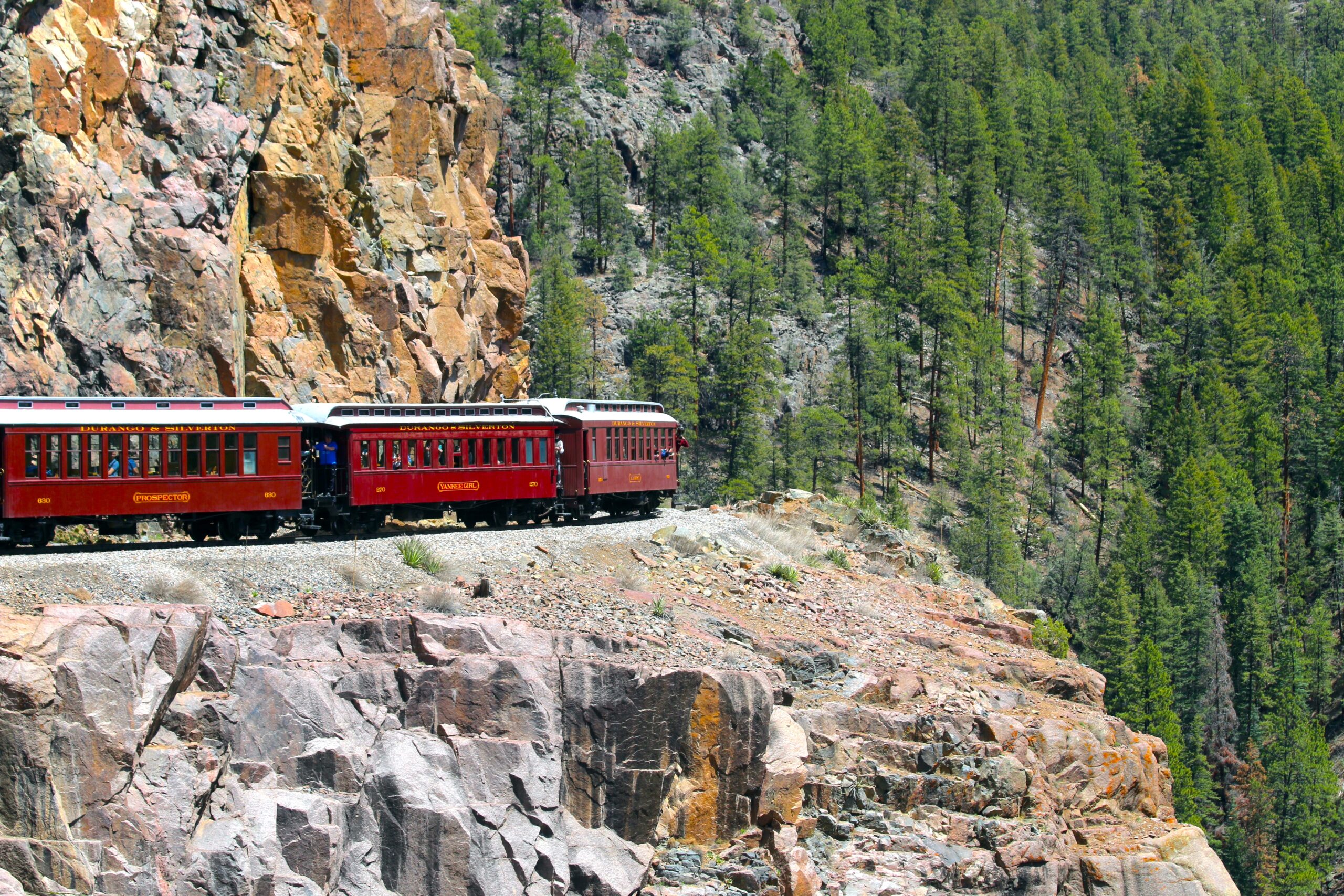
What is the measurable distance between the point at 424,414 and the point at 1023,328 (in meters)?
58.4

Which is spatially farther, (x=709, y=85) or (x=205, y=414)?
(x=709, y=85)

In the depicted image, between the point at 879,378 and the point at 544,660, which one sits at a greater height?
the point at 879,378

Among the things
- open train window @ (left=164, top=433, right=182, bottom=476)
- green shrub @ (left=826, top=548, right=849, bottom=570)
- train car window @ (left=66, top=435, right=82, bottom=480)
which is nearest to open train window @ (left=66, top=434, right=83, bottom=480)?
train car window @ (left=66, top=435, right=82, bottom=480)

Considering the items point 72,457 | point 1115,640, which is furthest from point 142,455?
point 1115,640

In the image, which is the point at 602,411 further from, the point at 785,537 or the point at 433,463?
the point at 433,463

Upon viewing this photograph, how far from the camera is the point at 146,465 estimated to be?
77.2 feet

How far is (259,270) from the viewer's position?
3425cm

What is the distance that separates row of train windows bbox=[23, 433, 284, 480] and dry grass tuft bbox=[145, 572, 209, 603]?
4.94 meters

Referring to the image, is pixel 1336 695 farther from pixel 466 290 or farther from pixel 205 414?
pixel 205 414

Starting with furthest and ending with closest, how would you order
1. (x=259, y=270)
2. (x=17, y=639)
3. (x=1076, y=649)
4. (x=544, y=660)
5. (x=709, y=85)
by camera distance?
(x=709, y=85) < (x=1076, y=649) < (x=259, y=270) < (x=544, y=660) < (x=17, y=639)

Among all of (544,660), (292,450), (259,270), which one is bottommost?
(544,660)

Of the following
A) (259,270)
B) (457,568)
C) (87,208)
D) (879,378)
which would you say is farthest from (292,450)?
(879,378)

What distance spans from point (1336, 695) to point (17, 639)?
60.6 meters

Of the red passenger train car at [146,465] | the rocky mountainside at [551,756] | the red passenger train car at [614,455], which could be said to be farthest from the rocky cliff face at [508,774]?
the red passenger train car at [614,455]
